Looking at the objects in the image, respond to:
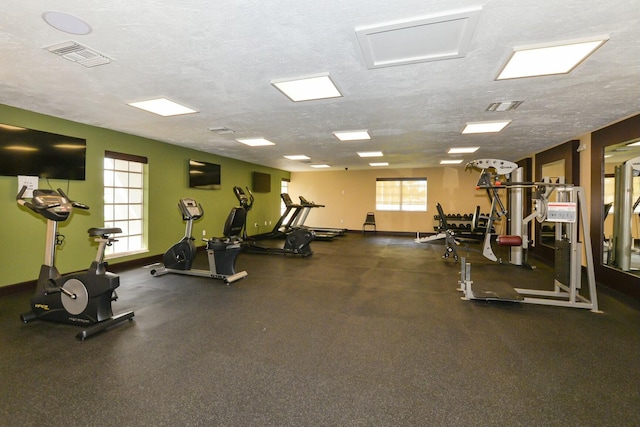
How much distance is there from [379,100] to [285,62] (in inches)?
55.3

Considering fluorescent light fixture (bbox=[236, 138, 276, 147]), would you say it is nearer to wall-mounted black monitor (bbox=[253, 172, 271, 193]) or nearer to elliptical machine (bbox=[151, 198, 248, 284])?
elliptical machine (bbox=[151, 198, 248, 284])

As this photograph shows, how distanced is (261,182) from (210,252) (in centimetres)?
545

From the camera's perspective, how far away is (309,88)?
3.17 meters

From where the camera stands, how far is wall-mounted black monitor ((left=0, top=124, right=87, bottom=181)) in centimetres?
374

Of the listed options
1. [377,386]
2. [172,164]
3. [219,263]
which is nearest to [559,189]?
[377,386]

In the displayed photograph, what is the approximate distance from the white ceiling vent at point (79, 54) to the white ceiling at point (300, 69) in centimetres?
7

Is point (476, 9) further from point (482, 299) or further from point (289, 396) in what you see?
point (482, 299)

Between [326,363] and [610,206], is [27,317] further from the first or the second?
[610,206]

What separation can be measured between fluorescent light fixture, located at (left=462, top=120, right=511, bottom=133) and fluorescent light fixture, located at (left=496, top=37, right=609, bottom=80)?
1775 millimetres

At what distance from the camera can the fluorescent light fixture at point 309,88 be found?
2949 mm

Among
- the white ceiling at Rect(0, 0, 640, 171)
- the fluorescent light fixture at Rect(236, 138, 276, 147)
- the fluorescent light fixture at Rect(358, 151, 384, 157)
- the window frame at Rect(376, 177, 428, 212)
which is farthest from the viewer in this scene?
the window frame at Rect(376, 177, 428, 212)

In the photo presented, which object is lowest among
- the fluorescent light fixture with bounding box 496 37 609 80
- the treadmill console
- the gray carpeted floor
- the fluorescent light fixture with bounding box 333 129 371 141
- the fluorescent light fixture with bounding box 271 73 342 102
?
the gray carpeted floor

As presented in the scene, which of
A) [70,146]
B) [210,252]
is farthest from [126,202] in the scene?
[210,252]

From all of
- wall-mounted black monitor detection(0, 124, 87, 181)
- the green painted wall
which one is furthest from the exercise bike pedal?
wall-mounted black monitor detection(0, 124, 87, 181)
